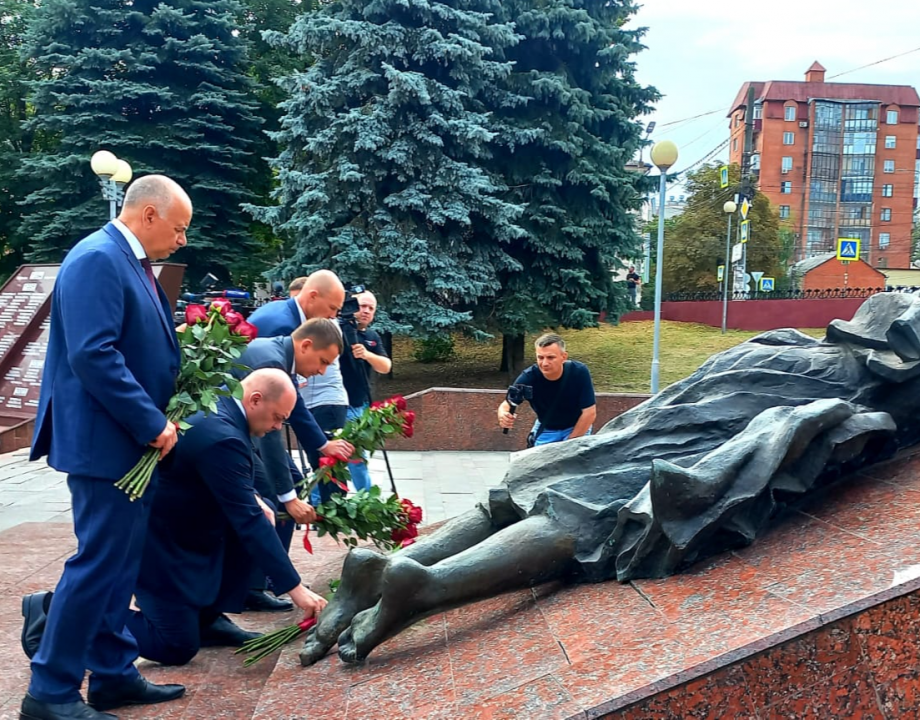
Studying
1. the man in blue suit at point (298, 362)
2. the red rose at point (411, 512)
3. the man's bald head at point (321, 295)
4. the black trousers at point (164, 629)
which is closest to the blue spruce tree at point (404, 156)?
the man's bald head at point (321, 295)

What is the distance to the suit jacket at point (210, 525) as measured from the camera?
267 centimetres

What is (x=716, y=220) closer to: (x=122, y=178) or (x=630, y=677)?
(x=122, y=178)

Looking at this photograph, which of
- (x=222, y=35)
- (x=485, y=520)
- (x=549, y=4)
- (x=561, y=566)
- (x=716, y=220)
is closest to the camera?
(x=561, y=566)

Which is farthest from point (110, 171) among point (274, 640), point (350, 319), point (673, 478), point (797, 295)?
point (797, 295)

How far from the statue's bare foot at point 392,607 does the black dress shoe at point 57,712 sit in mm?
745

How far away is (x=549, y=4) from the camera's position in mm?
12500

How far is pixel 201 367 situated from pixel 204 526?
2.11ft

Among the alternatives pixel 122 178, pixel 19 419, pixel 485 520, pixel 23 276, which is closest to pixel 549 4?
pixel 122 178

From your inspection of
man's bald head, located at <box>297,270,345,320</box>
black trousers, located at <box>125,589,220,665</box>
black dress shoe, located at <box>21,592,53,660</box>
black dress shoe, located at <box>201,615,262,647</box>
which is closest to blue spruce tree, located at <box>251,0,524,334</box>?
man's bald head, located at <box>297,270,345,320</box>

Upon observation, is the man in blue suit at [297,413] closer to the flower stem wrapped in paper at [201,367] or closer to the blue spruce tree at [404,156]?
the flower stem wrapped in paper at [201,367]

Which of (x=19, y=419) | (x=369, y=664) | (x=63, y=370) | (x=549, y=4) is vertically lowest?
(x=19, y=419)

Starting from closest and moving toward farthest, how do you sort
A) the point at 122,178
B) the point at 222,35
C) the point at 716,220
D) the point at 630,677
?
the point at 630,677 → the point at 122,178 → the point at 222,35 → the point at 716,220

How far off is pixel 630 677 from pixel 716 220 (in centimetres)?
3145

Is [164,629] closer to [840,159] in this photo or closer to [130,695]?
[130,695]
